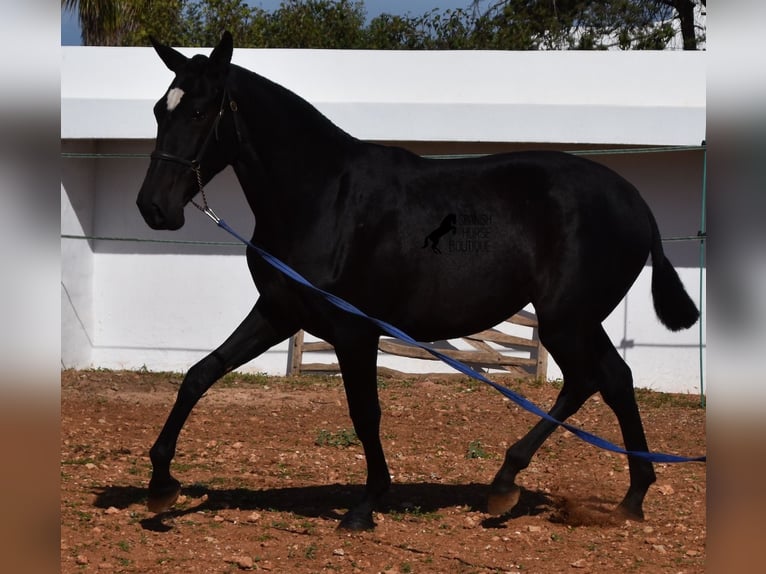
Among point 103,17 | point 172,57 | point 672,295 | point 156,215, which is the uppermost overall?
point 103,17

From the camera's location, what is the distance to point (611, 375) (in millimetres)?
5203

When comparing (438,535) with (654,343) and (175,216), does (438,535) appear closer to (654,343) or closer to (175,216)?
(175,216)

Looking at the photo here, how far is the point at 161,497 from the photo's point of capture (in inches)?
190

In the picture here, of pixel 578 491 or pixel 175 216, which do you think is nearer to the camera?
pixel 175 216

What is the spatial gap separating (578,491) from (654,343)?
474 centimetres

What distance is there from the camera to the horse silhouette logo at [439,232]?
4.84 meters

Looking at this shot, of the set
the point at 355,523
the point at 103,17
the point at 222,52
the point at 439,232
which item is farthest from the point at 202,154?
the point at 103,17

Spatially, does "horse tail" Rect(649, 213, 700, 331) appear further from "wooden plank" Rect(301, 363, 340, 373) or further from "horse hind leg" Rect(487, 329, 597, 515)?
"wooden plank" Rect(301, 363, 340, 373)

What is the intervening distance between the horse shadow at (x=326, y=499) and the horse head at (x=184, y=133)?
1685mm

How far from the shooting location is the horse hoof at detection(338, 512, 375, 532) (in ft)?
16.0

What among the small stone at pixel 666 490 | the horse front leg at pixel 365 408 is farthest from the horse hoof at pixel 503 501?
the small stone at pixel 666 490

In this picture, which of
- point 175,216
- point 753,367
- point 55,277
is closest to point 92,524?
point 175,216

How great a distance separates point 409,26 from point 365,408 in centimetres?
1943
